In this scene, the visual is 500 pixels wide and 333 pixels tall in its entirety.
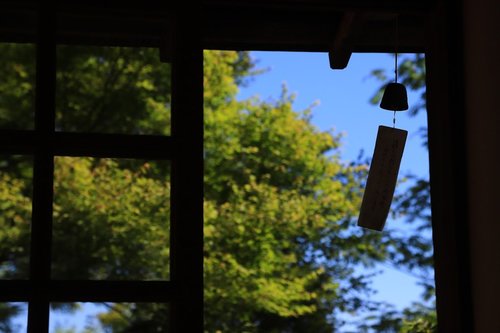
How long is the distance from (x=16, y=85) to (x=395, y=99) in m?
7.21

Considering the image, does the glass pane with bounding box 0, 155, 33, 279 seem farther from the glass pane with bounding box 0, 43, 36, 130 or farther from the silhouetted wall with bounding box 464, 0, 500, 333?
the silhouetted wall with bounding box 464, 0, 500, 333

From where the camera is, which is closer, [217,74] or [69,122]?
[69,122]

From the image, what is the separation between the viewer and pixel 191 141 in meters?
1.55

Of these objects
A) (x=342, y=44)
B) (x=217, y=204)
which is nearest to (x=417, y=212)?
(x=217, y=204)

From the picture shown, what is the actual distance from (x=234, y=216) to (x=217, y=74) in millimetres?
1845

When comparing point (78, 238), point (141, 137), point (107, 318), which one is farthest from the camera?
point (107, 318)

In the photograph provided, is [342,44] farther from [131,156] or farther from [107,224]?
[107,224]

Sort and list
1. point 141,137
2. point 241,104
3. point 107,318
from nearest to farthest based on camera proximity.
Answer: point 141,137, point 107,318, point 241,104

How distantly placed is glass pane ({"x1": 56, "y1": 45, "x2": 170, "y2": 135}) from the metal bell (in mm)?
6756

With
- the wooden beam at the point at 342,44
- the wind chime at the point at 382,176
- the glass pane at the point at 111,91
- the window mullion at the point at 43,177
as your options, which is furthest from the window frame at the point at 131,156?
the glass pane at the point at 111,91

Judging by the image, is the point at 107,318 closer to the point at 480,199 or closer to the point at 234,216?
the point at 234,216

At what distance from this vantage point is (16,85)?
8.59 meters

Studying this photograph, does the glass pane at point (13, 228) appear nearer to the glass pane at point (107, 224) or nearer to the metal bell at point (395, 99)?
the glass pane at point (107, 224)

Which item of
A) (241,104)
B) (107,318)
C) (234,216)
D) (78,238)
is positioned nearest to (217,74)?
(241,104)
